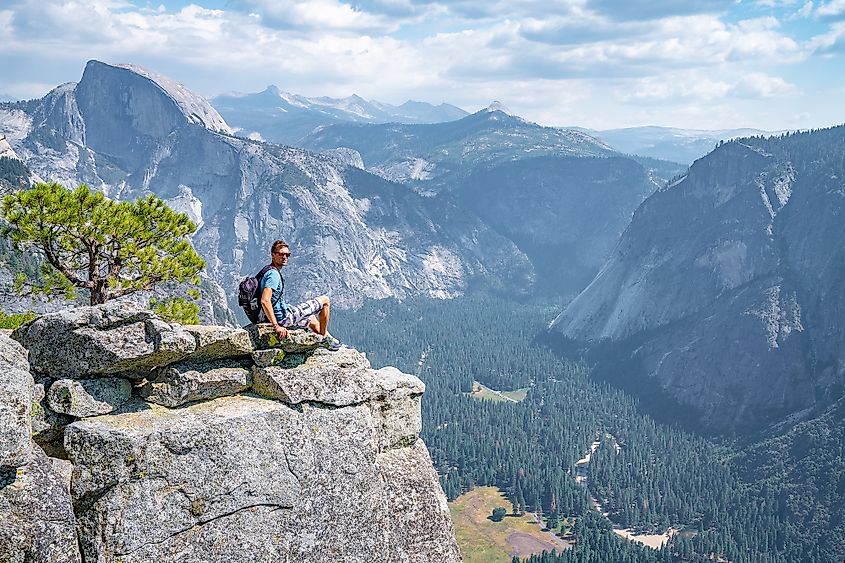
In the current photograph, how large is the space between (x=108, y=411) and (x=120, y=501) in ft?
7.75

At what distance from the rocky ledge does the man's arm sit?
348mm

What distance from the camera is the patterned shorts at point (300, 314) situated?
19.7 metres

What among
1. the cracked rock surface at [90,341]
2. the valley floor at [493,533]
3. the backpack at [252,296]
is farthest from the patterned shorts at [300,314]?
the valley floor at [493,533]

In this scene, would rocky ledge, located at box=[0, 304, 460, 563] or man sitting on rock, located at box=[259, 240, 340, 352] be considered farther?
man sitting on rock, located at box=[259, 240, 340, 352]

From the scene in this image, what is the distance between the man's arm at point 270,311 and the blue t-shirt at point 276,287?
18 centimetres

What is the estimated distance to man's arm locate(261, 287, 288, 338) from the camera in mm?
18328

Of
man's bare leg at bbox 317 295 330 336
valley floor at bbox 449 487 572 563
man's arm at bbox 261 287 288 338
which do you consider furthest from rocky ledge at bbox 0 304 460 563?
valley floor at bbox 449 487 572 563

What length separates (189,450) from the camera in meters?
16.1

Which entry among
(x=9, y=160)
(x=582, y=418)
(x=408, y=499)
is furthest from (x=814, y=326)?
(x=9, y=160)

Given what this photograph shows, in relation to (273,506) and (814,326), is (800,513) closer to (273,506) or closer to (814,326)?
(814,326)

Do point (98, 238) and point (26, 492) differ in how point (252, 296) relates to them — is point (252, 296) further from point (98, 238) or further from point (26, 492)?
point (98, 238)

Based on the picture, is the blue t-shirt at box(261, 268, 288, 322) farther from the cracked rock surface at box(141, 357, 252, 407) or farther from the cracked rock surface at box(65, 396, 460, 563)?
the cracked rock surface at box(65, 396, 460, 563)

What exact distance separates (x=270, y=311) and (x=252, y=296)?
1034mm

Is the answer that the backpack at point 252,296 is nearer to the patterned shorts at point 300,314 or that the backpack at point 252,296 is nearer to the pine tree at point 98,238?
the patterned shorts at point 300,314
